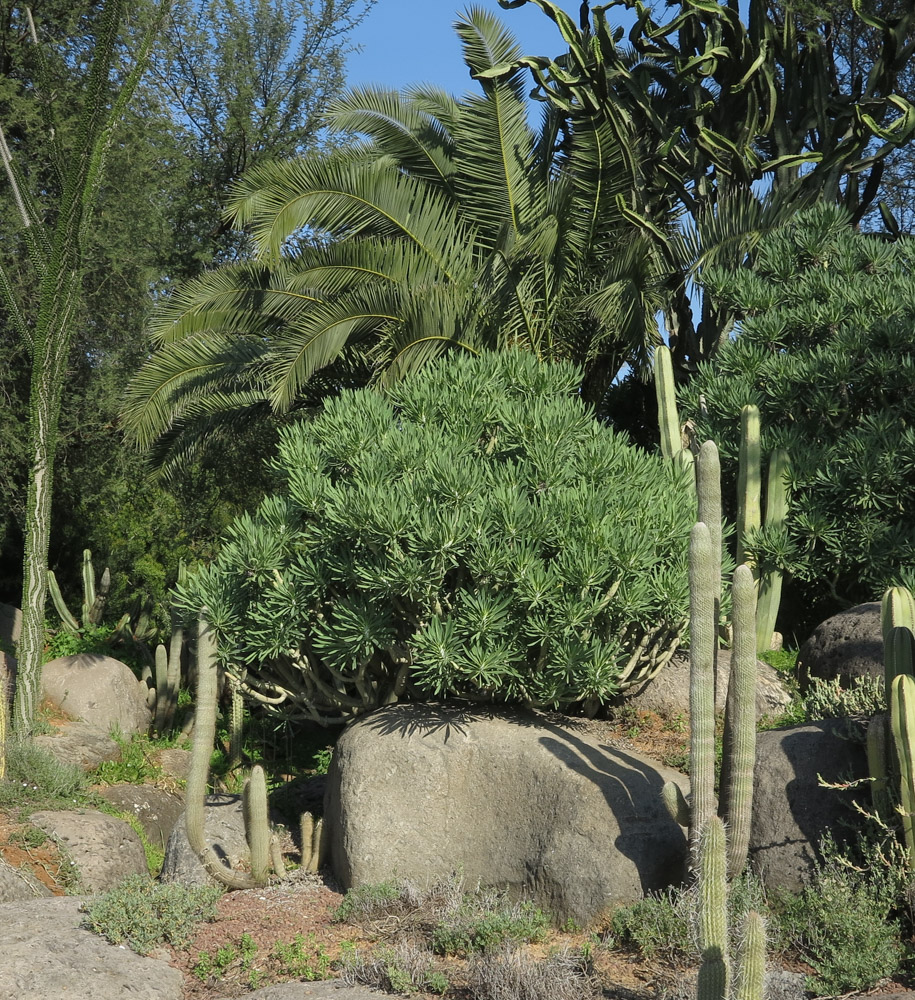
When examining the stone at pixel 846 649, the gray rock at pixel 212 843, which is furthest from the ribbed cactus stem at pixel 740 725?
the gray rock at pixel 212 843

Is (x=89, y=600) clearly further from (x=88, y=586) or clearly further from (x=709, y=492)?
(x=709, y=492)

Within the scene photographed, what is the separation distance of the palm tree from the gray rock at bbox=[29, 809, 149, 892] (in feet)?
14.5

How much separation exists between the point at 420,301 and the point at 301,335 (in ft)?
4.41

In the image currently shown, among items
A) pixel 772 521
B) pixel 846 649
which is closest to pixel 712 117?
pixel 772 521

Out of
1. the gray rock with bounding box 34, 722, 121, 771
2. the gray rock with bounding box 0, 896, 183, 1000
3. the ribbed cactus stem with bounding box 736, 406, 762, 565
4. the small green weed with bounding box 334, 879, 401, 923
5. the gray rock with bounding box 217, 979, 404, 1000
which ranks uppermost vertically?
the ribbed cactus stem with bounding box 736, 406, 762, 565

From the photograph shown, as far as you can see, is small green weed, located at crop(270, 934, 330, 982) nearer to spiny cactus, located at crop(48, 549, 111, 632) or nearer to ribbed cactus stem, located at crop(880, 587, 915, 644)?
ribbed cactus stem, located at crop(880, 587, 915, 644)

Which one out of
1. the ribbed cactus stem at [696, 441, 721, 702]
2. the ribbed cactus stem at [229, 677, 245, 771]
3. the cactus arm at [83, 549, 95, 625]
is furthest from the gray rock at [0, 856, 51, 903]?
the cactus arm at [83, 549, 95, 625]

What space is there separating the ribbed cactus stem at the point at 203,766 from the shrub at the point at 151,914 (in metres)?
0.52

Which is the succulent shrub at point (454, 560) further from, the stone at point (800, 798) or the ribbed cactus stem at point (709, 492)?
the stone at point (800, 798)

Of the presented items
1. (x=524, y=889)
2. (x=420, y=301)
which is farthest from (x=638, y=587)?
(x=420, y=301)

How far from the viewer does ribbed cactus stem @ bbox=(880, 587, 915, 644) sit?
570 centimetres

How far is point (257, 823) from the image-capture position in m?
6.96

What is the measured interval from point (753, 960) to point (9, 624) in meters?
15.2

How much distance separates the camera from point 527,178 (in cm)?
1202
